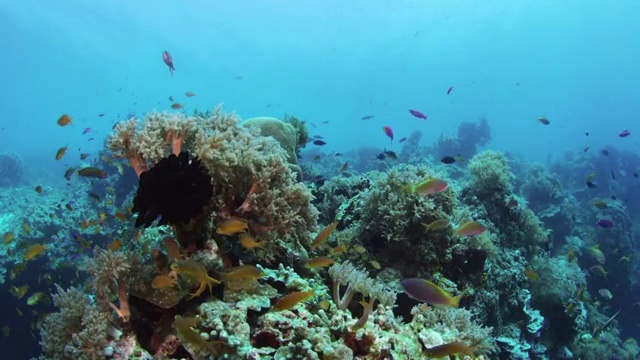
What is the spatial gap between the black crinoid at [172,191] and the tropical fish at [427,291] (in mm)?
2166

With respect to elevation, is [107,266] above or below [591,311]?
above

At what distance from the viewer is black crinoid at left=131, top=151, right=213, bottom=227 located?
300 centimetres

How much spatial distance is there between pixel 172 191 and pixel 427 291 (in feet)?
8.49

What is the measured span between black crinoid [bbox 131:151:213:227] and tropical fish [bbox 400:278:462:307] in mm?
2166

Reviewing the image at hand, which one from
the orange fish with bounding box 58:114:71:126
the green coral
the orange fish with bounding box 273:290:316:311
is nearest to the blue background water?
the orange fish with bounding box 58:114:71:126

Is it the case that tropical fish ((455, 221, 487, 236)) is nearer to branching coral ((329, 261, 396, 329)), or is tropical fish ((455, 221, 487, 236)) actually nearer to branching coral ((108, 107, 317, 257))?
branching coral ((329, 261, 396, 329))

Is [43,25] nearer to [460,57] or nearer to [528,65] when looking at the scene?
[460,57]

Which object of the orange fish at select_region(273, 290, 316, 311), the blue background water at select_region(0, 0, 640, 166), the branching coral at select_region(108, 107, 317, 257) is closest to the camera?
the orange fish at select_region(273, 290, 316, 311)

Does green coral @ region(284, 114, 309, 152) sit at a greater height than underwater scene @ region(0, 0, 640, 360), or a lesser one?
greater

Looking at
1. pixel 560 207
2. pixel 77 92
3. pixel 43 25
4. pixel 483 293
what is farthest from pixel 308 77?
pixel 483 293

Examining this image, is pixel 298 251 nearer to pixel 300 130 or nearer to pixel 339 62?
pixel 300 130

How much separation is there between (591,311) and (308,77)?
117745 mm

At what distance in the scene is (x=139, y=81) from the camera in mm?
104875

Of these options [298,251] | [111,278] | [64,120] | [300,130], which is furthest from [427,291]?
[64,120]
